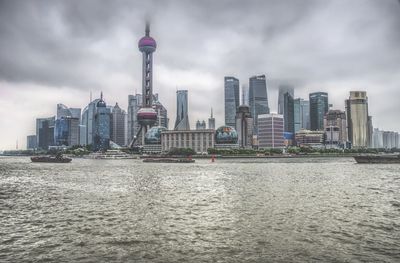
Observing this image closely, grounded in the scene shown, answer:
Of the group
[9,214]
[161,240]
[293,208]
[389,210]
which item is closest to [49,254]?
[161,240]

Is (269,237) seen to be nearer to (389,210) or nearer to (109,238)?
(109,238)

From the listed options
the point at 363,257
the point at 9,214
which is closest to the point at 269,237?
the point at 363,257

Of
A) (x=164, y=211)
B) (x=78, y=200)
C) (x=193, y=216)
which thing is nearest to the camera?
(x=193, y=216)

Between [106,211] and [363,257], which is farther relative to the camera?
[106,211]

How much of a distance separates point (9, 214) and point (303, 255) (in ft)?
115

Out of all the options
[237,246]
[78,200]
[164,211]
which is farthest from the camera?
[78,200]

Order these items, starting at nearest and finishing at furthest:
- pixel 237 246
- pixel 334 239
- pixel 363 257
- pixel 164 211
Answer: pixel 363 257
pixel 237 246
pixel 334 239
pixel 164 211

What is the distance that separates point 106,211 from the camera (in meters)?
46.1

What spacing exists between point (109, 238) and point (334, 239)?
1915 cm

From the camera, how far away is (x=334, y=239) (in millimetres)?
31281

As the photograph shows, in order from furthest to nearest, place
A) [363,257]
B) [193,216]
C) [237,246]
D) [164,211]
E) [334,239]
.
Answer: [164,211] < [193,216] < [334,239] < [237,246] < [363,257]

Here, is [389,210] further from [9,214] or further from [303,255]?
[9,214]

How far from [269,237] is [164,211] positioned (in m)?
17.3

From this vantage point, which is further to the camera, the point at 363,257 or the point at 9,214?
the point at 9,214
